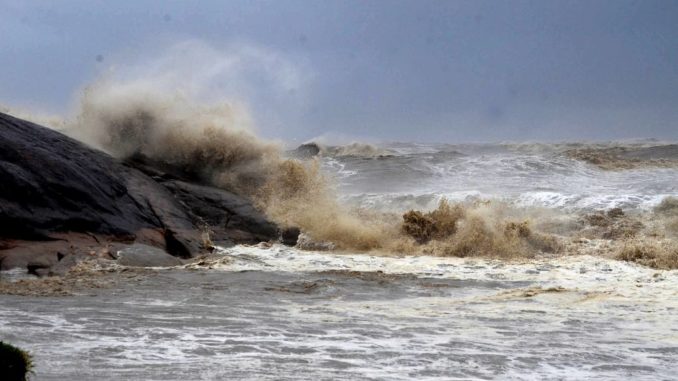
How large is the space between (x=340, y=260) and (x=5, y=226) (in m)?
4.81

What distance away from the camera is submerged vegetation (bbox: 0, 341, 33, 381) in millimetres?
3049

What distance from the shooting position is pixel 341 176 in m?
25.1

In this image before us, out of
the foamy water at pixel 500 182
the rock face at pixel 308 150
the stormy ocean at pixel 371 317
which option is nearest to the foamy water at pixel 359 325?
the stormy ocean at pixel 371 317

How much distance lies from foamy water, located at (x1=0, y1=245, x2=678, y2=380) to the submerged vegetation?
1.37 meters

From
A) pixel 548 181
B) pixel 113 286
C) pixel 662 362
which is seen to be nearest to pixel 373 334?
pixel 662 362

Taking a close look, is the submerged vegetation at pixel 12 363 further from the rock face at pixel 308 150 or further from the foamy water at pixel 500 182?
the rock face at pixel 308 150

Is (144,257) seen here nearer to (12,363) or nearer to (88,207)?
(88,207)

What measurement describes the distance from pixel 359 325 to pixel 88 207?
557cm

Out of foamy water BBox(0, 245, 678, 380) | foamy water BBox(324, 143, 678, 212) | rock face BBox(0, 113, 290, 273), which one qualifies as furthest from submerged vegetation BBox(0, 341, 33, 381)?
foamy water BBox(324, 143, 678, 212)

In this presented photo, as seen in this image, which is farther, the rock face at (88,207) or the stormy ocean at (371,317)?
the rock face at (88,207)

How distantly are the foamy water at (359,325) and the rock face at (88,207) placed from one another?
1367 mm

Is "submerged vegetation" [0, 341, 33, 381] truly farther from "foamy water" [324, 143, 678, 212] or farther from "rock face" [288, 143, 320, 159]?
"rock face" [288, 143, 320, 159]

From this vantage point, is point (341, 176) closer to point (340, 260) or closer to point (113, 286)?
point (340, 260)

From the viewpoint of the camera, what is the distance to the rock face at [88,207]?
9.43m
